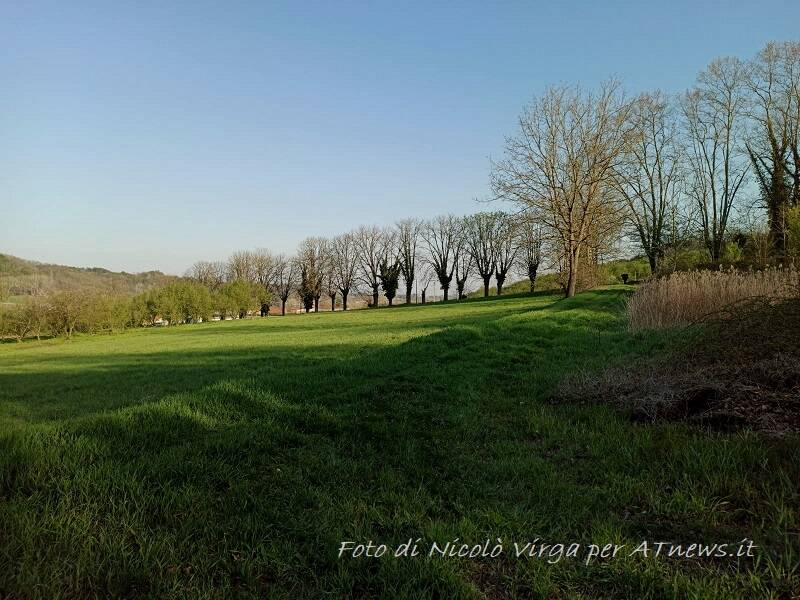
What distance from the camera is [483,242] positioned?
70000 millimetres

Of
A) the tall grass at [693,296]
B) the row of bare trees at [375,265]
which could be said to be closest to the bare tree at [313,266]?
the row of bare trees at [375,265]

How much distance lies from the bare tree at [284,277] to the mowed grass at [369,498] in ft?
254

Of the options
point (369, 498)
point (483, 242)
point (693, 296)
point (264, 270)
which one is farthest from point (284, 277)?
point (369, 498)

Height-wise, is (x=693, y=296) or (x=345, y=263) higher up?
(x=345, y=263)

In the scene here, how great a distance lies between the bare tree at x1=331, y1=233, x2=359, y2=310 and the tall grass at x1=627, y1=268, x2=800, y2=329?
217ft

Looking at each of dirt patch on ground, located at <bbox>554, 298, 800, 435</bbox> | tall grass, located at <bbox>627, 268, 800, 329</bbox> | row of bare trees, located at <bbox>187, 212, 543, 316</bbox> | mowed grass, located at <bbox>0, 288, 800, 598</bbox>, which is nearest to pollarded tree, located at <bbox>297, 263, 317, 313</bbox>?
row of bare trees, located at <bbox>187, 212, 543, 316</bbox>

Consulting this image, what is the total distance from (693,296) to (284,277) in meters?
77.0

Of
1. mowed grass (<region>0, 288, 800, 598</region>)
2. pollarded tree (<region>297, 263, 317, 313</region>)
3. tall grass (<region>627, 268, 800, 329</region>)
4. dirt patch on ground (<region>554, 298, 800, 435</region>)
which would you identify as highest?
pollarded tree (<region>297, 263, 317, 313</region>)

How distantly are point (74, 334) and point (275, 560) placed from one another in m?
59.5

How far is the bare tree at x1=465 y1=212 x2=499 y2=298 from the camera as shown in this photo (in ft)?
226

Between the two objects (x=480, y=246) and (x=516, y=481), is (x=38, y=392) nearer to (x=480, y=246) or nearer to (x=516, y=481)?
(x=516, y=481)

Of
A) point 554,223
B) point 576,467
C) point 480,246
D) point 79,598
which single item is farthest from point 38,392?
point 480,246

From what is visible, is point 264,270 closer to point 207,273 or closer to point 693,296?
point 207,273

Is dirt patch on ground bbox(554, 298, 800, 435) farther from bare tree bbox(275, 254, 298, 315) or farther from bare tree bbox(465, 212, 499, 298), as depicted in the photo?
bare tree bbox(275, 254, 298, 315)
